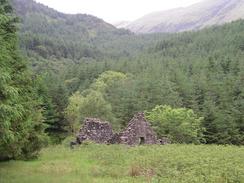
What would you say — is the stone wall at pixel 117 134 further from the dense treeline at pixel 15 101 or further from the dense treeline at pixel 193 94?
the dense treeline at pixel 193 94

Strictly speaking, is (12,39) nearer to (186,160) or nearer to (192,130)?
(186,160)

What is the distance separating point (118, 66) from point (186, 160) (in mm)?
124442

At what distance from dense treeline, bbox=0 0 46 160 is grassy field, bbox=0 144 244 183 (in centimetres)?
134

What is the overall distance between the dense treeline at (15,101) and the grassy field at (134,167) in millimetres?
1336

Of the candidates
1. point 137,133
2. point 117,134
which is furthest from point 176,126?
point 117,134

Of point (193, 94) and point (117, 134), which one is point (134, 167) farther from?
point (193, 94)

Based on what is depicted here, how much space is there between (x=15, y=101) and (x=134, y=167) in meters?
7.78

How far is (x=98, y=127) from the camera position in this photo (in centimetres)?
3566

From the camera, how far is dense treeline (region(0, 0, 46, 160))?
617 inches

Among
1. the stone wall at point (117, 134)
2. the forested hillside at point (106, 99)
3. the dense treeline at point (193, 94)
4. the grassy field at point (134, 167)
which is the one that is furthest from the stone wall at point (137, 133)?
the dense treeline at point (193, 94)

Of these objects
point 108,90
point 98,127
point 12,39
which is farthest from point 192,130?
point 108,90

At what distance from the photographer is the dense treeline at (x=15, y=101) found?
15.7m

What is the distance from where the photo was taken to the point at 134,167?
22250mm

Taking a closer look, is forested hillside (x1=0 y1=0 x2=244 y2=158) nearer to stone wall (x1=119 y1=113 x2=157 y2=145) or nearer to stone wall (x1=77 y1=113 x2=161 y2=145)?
stone wall (x1=77 y1=113 x2=161 y2=145)
